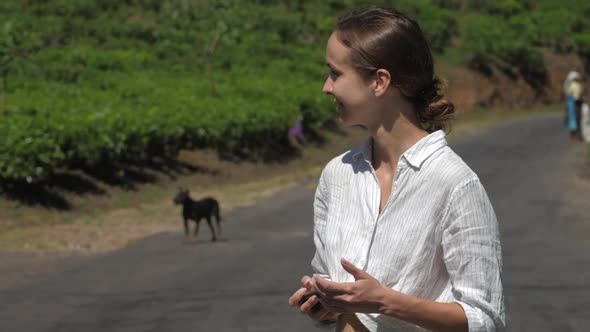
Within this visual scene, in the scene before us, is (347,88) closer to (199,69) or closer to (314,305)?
(314,305)

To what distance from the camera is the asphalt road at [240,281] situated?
344 inches

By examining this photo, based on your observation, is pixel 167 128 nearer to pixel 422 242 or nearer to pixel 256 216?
pixel 256 216

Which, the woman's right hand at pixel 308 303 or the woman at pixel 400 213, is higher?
the woman at pixel 400 213

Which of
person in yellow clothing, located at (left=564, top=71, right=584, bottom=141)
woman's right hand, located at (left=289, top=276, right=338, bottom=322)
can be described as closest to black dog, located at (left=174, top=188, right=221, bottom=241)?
woman's right hand, located at (left=289, top=276, right=338, bottom=322)

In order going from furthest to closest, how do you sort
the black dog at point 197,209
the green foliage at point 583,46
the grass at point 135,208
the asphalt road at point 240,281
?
1. the green foliage at point 583,46
2. the grass at point 135,208
3. the black dog at point 197,209
4. the asphalt road at point 240,281

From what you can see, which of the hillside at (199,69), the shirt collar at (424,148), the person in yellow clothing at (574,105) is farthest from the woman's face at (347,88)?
the person in yellow clothing at (574,105)

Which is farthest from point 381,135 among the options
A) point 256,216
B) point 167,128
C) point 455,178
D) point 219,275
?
point 167,128

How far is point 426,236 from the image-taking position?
2.87m

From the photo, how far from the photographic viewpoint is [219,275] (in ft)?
35.1

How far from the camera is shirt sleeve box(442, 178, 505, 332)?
2.78 m

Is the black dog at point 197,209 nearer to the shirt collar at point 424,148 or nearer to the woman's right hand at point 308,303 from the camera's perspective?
the woman's right hand at point 308,303

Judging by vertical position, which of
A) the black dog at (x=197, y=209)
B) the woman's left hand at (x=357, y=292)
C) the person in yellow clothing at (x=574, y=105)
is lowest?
the person in yellow clothing at (x=574, y=105)

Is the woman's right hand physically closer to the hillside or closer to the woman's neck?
the woman's neck

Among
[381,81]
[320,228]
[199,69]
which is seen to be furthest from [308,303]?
[199,69]
